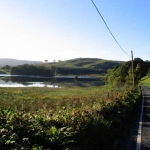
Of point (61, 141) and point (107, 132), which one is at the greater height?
point (61, 141)

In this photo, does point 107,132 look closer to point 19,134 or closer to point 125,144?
point 125,144

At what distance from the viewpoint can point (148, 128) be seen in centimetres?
1176

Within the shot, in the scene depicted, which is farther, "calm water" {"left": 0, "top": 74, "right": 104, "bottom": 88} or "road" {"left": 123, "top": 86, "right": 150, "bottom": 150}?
"calm water" {"left": 0, "top": 74, "right": 104, "bottom": 88}

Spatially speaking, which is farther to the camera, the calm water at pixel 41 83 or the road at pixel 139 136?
the calm water at pixel 41 83

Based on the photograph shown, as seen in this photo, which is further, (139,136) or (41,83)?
(41,83)

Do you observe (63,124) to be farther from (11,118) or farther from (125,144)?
(125,144)

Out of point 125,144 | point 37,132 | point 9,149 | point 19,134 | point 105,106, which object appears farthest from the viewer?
point 105,106

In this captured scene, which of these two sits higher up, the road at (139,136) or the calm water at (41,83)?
the road at (139,136)

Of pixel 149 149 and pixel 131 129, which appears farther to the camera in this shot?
pixel 131 129

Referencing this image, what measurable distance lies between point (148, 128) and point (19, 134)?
8.56 m

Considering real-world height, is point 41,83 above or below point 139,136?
below

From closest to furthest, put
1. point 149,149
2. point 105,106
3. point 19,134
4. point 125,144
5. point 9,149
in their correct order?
point 9,149
point 19,134
point 149,149
point 125,144
point 105,106

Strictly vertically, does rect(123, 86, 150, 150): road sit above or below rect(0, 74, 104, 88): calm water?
above

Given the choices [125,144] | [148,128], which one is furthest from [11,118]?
[148,128]
